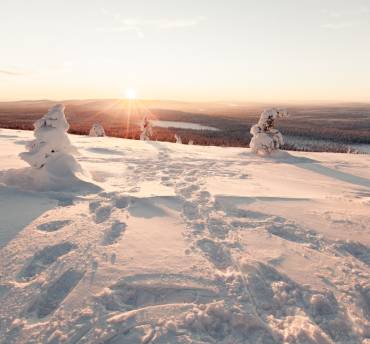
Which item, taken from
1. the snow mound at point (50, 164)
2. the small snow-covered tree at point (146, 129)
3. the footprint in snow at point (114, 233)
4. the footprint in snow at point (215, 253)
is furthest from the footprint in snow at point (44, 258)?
the small snow-covered tree at point (146, 129)

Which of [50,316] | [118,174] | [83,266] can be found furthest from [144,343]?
[118,174]

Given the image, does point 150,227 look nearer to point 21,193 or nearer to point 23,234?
point 23,234

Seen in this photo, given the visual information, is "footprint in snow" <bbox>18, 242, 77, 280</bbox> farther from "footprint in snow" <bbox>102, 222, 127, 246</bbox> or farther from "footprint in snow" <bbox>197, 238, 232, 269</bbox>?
"footprint in snow" <bbox>197, 238, 232, 269</bbox>

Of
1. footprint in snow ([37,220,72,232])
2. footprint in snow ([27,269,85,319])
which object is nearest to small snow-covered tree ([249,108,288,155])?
footprint in snow ([37,220,72,232])

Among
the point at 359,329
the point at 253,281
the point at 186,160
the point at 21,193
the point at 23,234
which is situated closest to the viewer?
the point at 359,329

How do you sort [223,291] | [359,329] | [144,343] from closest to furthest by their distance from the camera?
[144,343] < [359,329] < [223,291]

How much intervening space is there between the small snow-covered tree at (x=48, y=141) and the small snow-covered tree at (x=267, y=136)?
9.96 metres

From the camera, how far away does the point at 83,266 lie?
4.65 metres

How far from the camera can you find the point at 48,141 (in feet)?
29.7

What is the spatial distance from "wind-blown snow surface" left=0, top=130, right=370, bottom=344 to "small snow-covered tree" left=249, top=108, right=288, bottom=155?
8.23 m

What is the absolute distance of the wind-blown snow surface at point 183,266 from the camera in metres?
3.63

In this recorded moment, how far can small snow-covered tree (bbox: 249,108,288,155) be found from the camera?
1678cm

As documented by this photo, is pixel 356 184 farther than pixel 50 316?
Yes

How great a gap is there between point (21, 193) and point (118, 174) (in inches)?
130
